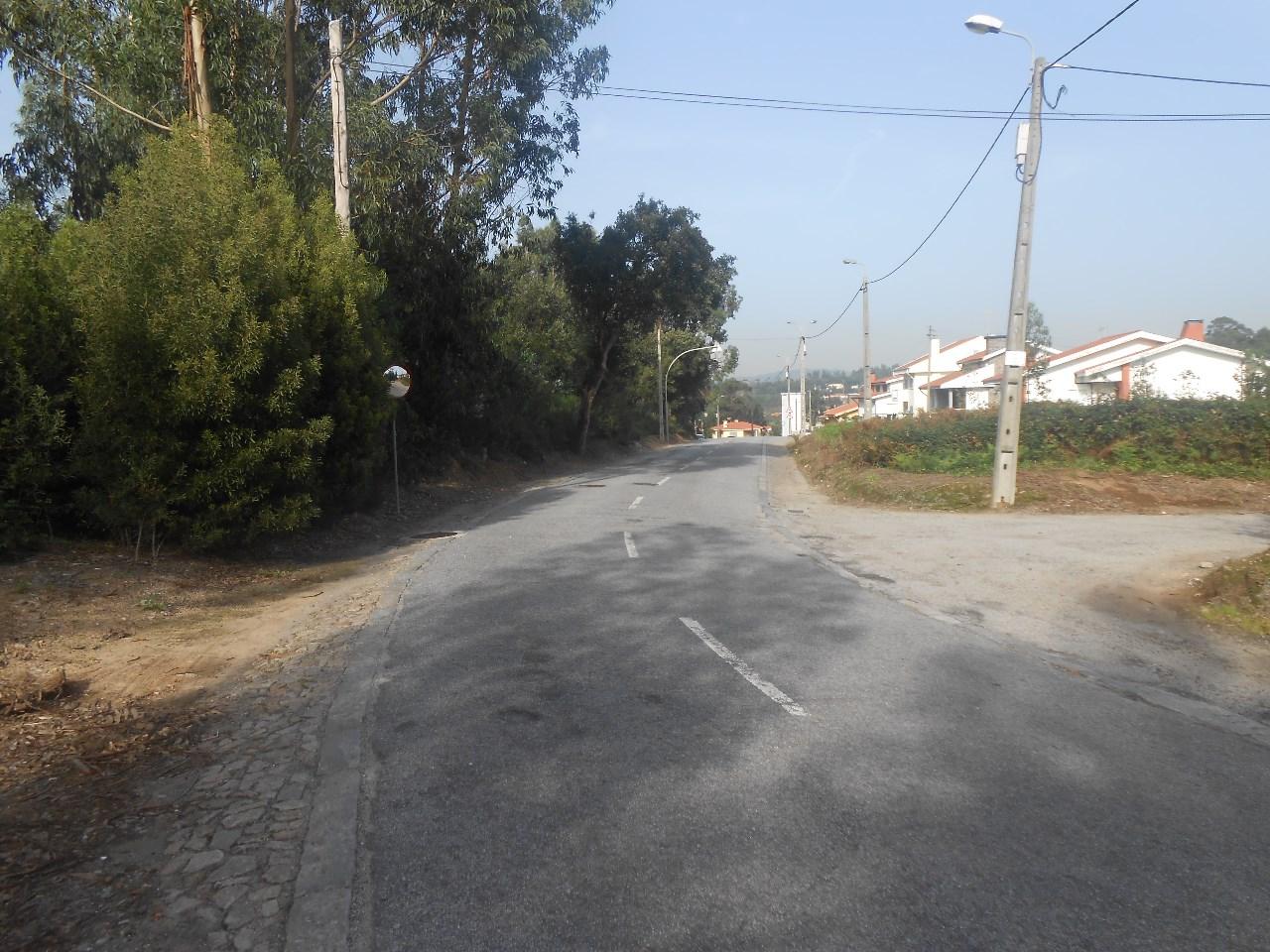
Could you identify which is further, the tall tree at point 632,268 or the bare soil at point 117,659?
the tall tree at point 632,268

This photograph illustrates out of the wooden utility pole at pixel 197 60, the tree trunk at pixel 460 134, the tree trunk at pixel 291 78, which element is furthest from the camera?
the tree trunk at pixel 460 134

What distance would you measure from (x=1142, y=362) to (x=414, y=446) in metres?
29.8

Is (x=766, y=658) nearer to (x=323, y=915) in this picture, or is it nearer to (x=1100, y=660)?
(x=1100, y=660)

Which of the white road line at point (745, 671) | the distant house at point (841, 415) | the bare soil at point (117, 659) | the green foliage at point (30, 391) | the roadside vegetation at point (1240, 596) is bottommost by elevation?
the bare soil at point (117, 659)

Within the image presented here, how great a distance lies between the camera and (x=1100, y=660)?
7.90m

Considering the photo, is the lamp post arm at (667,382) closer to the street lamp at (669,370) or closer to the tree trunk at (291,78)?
the street lamp at (669,370)

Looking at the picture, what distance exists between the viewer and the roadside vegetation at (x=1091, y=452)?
1948 centimetres

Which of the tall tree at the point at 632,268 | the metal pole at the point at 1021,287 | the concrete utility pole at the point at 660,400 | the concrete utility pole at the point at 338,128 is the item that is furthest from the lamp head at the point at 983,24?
the concrete utility pole at the point at 660,400

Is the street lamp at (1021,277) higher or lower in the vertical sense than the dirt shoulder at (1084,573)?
higher

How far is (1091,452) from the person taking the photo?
71.1 feet

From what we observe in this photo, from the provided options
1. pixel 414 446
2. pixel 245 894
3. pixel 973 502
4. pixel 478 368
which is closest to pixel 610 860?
pixel 245 894

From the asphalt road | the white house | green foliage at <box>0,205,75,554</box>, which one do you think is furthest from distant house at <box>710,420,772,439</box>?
the asphalt road

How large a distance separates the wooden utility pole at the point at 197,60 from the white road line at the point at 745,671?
11.3m

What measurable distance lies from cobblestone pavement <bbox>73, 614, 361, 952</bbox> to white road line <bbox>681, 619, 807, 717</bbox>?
9.61 feet
